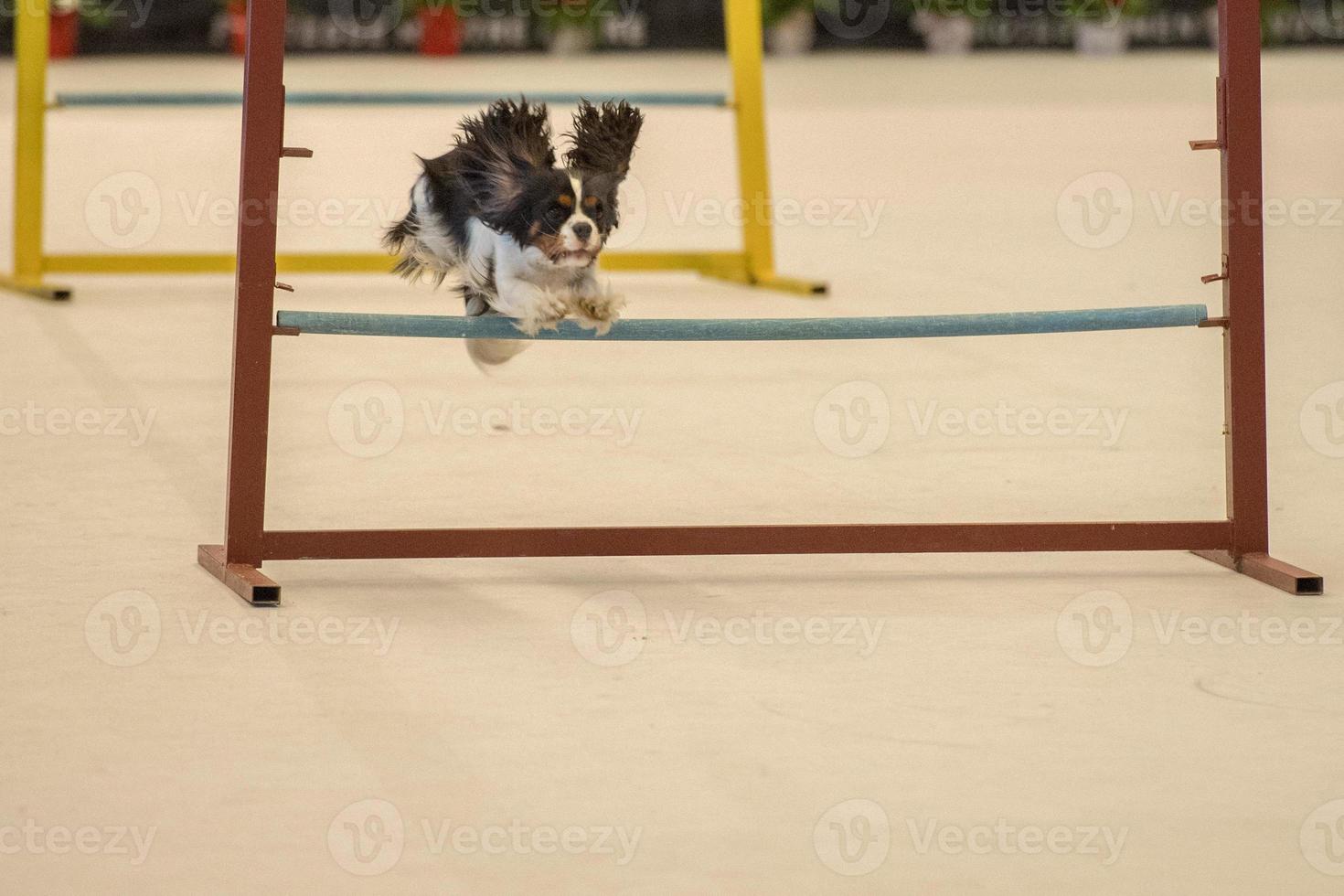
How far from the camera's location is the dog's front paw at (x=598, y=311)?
8.50ft

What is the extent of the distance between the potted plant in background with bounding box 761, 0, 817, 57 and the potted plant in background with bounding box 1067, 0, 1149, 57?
1987 mm

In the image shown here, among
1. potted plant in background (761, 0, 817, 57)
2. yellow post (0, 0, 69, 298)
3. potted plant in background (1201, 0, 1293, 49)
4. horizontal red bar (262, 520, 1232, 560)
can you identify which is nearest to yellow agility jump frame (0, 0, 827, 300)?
yellow post (0, 0, 69, 298)

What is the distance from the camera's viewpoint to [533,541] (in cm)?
265

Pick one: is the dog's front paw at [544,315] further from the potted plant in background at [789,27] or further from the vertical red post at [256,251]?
the potted plant in background at [789,27]

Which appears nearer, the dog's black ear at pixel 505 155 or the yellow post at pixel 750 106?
the dog's black ear at pixel 505 155

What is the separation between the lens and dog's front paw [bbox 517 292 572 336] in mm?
2564

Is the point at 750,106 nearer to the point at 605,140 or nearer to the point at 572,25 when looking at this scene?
the point at 605,140

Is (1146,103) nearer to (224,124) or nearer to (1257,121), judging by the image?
(224,124)

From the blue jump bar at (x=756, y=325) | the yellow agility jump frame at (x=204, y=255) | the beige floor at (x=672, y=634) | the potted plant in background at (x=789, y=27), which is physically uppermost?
the potted plant in background at (x=789, y=27)

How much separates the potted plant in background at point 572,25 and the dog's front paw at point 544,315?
36.0 feet

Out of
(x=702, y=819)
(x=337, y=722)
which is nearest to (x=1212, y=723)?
(x=702, y=819)

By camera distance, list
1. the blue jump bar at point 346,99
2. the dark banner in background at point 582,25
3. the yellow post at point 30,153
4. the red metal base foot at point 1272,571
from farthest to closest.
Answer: the dark banner in background at point 582,25 → the yellow post at point 30,153 → the blue jump bar at point 346,99 → the red metal base foot at point 1272,571

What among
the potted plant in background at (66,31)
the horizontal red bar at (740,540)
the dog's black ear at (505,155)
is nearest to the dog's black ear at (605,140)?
the dog's black ear at (505,155)

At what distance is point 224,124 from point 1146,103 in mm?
5335
